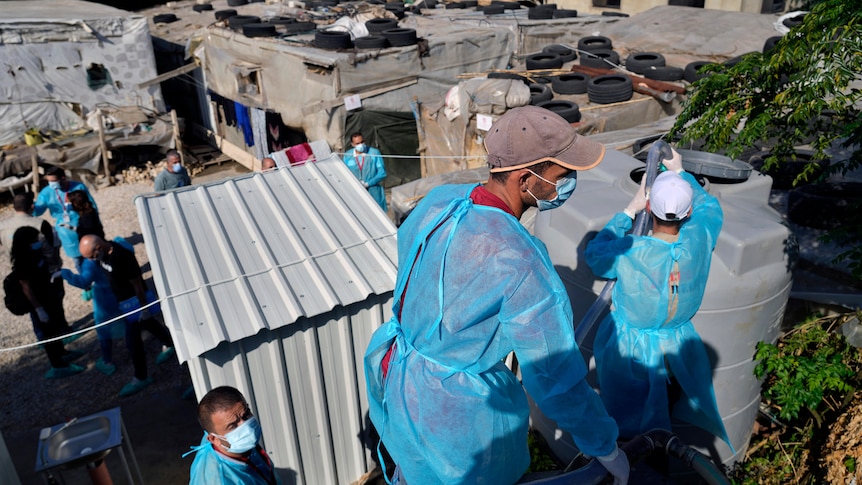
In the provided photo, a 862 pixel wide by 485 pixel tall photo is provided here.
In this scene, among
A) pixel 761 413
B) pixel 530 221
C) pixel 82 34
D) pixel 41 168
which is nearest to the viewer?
pixel 761 413

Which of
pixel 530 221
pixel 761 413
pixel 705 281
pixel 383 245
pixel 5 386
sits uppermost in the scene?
pixel 705 281

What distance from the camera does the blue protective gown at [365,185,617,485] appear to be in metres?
1.92

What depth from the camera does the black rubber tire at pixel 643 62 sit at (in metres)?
10.5

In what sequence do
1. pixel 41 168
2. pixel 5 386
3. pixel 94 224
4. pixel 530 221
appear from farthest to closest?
pixel 41 168 → pixel 94 224 → pixel 5 386 → pixel 530 221

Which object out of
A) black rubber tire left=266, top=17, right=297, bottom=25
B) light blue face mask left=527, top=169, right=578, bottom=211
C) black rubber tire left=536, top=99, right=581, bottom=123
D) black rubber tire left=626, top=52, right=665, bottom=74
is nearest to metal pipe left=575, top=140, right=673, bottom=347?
light blue face mask left=527, top=169, right=578, bottom=211

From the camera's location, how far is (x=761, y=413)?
14.2ft

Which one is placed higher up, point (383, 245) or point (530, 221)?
point (383, 245)

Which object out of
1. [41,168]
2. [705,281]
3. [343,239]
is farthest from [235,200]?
[41,168]

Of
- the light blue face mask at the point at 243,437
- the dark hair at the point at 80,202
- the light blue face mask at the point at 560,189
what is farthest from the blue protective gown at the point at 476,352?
the dark hair at the point at 80,202

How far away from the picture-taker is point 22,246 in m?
5.88

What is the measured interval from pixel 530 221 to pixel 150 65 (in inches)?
473

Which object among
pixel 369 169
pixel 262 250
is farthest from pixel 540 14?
A: pixel 262 250

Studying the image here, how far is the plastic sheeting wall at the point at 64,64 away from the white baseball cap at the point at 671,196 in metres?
13.7

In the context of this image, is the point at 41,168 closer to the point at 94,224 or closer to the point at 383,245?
the point at 94,224
